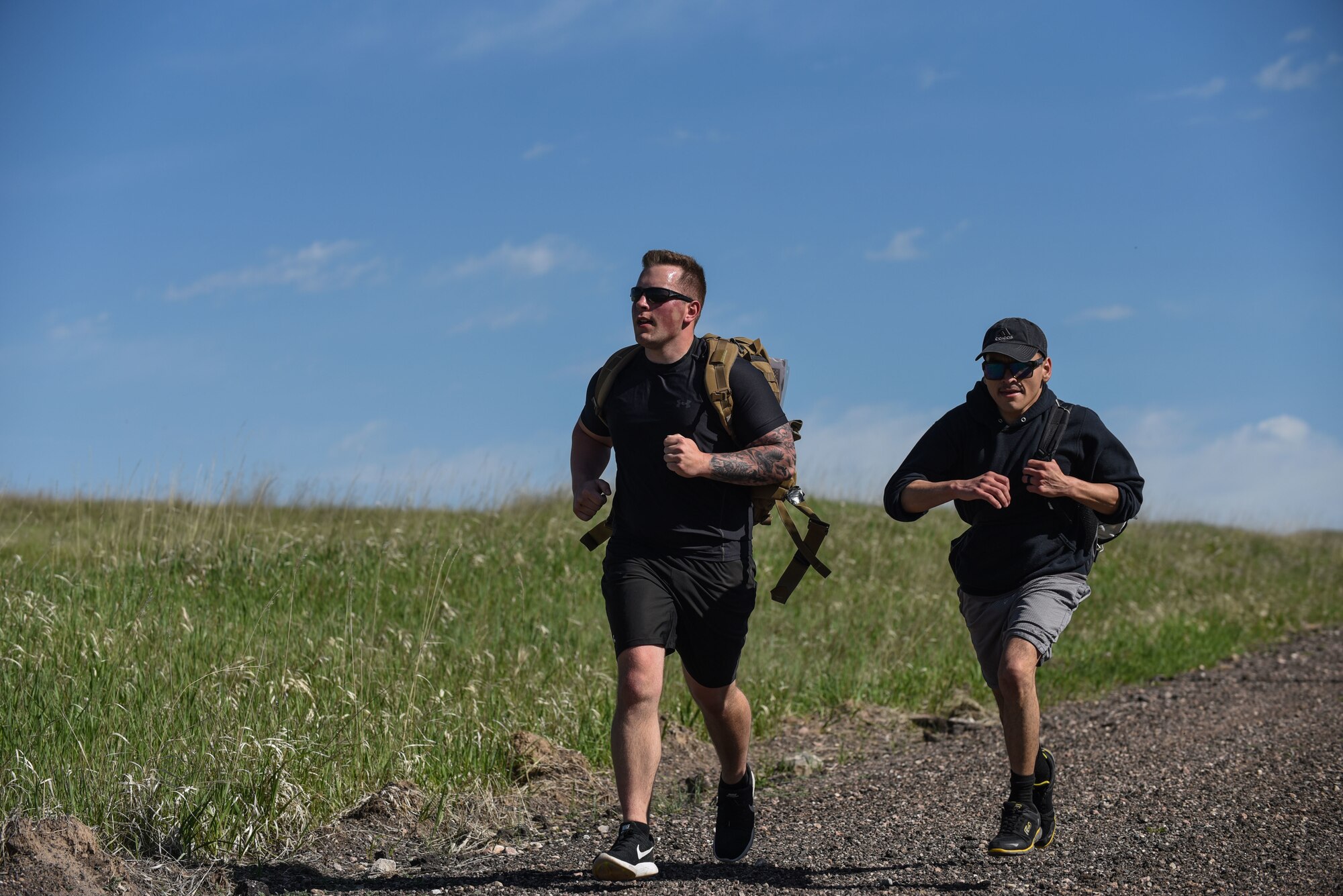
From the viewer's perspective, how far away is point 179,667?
294 inches

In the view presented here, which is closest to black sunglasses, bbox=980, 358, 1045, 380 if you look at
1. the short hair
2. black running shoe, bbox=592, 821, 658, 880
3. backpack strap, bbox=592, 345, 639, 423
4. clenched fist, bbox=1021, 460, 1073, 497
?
clenched fist, bbox=1021, 460, 1073, 497

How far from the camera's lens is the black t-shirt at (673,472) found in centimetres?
534

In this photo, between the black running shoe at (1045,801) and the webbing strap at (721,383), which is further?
the black running shoe at (1045,801)

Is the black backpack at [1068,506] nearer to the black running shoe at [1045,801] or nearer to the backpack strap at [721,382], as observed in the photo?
the black running shoe at [1045,801]

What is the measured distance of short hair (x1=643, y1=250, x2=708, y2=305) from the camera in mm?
5477

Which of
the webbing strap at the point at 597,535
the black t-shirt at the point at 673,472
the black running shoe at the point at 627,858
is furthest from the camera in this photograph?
the webbing strap at the point at 597,535

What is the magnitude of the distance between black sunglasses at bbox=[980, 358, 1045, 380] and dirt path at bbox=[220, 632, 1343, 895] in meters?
2.20

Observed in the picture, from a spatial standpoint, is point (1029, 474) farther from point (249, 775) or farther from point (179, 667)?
point (179, 667)

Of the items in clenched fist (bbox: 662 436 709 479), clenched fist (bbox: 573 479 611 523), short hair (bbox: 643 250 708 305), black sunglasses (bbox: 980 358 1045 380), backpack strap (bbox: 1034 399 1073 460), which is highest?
short hair (bbox: 643 250 708 305)

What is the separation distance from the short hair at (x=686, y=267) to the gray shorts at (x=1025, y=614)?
6.22ft

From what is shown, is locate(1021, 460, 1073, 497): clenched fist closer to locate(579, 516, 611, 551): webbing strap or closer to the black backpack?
the black backpack

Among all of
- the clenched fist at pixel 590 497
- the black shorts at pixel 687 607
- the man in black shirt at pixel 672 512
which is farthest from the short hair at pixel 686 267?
the black shorts at pixel 687 607

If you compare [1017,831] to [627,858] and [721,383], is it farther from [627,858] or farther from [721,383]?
[721,383]

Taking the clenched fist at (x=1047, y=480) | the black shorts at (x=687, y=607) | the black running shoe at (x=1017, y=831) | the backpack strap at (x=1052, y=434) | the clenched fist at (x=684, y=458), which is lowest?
the black running shoe at (x=1017, y=831)
